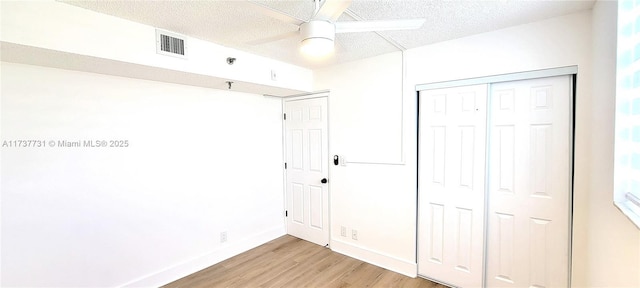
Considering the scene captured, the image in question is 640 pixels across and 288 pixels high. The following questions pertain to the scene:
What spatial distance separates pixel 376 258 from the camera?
303 centimetres

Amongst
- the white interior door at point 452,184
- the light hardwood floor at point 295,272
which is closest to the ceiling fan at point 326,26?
A: the white interior door at point 452,184

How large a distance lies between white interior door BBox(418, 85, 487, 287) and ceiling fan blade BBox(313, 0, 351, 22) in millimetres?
1665

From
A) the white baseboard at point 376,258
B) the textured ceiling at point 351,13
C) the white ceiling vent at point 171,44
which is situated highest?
the textured ceiling at point 351,13

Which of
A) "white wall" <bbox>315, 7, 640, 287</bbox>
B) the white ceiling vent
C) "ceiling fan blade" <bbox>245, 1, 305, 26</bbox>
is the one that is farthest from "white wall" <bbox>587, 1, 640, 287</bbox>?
the white ceiling vent

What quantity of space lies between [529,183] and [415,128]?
1.06 metres

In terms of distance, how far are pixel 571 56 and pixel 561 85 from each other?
217mm

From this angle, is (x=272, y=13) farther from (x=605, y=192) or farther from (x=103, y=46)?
(x=605, y=192)

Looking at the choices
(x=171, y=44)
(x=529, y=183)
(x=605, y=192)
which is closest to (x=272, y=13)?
(x=171, y=44)

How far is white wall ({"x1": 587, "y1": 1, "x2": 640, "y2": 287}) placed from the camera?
119 centimetres

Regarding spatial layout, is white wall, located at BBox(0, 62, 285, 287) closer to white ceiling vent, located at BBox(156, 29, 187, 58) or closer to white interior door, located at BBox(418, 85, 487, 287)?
white ceiling vent, located at BBox(156, 29, 187, 58)

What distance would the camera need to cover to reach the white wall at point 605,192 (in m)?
1.19

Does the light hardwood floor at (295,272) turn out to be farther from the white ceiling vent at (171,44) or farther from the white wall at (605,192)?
the white ceiling vent at (171,44)

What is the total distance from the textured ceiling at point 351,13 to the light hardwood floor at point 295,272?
2420 mm

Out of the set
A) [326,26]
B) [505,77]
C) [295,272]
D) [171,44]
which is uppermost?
[171,44]
